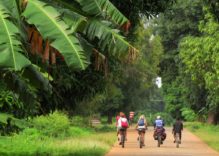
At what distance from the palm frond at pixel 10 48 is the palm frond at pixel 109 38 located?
2.08 metres

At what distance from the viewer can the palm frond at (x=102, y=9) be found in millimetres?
10891

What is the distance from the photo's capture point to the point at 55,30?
30.8ft

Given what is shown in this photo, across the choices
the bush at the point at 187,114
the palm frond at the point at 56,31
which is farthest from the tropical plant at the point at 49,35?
the bush at the point at 187,114

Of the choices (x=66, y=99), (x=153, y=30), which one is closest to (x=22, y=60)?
(x=66, y=99)

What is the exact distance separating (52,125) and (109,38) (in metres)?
23.9

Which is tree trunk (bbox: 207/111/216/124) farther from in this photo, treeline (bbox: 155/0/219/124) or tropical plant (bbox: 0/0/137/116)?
tropical plant (bbox: 0/0/137/116)

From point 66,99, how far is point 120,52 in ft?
32.2

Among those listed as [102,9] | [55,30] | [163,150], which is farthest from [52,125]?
[55,30]

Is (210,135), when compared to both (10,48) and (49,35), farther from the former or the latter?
(10,48)

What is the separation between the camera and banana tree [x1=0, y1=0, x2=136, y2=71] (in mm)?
8773

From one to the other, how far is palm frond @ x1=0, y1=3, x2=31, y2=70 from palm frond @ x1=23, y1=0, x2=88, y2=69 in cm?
50

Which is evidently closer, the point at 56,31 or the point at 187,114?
the point at 56,31

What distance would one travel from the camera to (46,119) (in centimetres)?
3459

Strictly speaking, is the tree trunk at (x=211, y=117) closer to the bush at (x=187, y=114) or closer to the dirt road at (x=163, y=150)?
the bush at (x=187, y=114)
